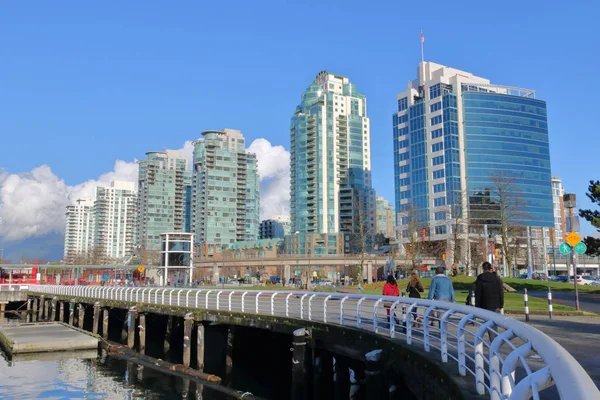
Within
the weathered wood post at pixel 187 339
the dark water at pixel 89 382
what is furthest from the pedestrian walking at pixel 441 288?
the weathered wood post at pixel 187 339

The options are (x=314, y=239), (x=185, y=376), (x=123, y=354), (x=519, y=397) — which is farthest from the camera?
(x=314, y=239)

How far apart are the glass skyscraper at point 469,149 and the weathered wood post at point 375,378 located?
104 m

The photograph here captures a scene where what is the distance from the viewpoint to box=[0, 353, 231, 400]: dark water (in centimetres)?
2148

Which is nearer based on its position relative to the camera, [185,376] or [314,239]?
[185,376]

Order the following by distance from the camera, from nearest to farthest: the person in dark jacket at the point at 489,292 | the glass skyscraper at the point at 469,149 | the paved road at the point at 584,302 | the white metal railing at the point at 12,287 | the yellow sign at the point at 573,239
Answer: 1. the person in dark jacket at the point at 489,292
2. the yellow sign at the point at 573,239
3. the paved road at the point at 584,302
4. the white metal railing at the point at 12,287
5. the glass skyscraper at the point at 469,149

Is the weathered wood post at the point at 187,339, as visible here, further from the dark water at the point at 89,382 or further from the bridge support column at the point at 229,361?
the bridge support column at the point at 229,361

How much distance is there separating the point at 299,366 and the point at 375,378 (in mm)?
4998

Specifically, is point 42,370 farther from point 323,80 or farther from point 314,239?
point 323,80

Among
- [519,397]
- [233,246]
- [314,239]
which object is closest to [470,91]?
[314,239]

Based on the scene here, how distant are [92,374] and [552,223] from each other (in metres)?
118

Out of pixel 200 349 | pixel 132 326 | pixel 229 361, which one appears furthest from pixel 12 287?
pixel 229 361

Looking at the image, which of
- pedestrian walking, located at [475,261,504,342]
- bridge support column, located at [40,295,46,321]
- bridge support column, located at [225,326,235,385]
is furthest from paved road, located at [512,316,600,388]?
bridge support column, located at [40,295,46,321]

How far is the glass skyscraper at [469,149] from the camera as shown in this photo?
118 metres

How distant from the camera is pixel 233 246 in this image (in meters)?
198
